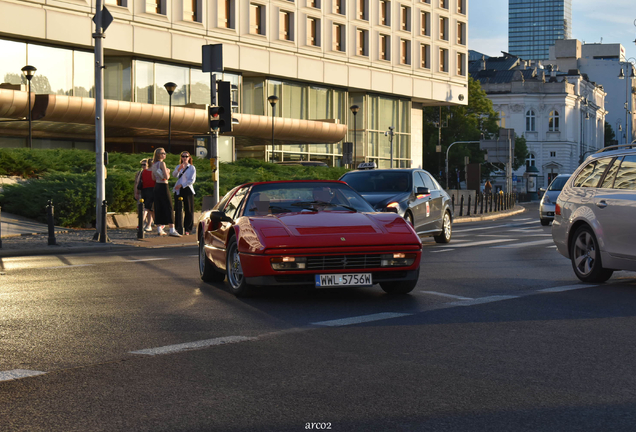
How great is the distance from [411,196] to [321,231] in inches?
353

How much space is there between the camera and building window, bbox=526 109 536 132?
118375mm

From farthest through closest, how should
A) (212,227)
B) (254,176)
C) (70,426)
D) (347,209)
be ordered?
(254,176)
(212,227)
(347,209)
(70,426)

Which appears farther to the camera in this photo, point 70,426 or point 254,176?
point 254,176

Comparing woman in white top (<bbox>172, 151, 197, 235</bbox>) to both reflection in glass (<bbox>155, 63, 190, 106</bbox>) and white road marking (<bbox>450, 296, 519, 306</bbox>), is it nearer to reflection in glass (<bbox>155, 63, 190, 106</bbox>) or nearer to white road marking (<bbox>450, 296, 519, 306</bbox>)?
white road marking (<bbox>450, 296, 519, 306</bbox>)

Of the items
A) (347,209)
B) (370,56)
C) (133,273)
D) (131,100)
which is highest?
(370,56)

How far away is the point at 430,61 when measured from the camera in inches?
2721

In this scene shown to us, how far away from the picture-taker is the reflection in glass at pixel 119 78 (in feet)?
158

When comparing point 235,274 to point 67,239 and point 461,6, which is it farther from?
point 461,6

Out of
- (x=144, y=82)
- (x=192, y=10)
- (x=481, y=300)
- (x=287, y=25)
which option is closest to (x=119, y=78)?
(x=144, y=82)

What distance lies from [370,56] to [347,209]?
54110 mm

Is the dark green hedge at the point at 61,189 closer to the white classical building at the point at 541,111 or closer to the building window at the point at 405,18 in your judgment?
the building window at the point at 405,18

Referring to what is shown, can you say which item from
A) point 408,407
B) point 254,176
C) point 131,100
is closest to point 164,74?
point 131,100

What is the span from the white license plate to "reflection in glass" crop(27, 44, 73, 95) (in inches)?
1524

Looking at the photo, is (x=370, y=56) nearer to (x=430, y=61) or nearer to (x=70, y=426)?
(x=430, y=61)
